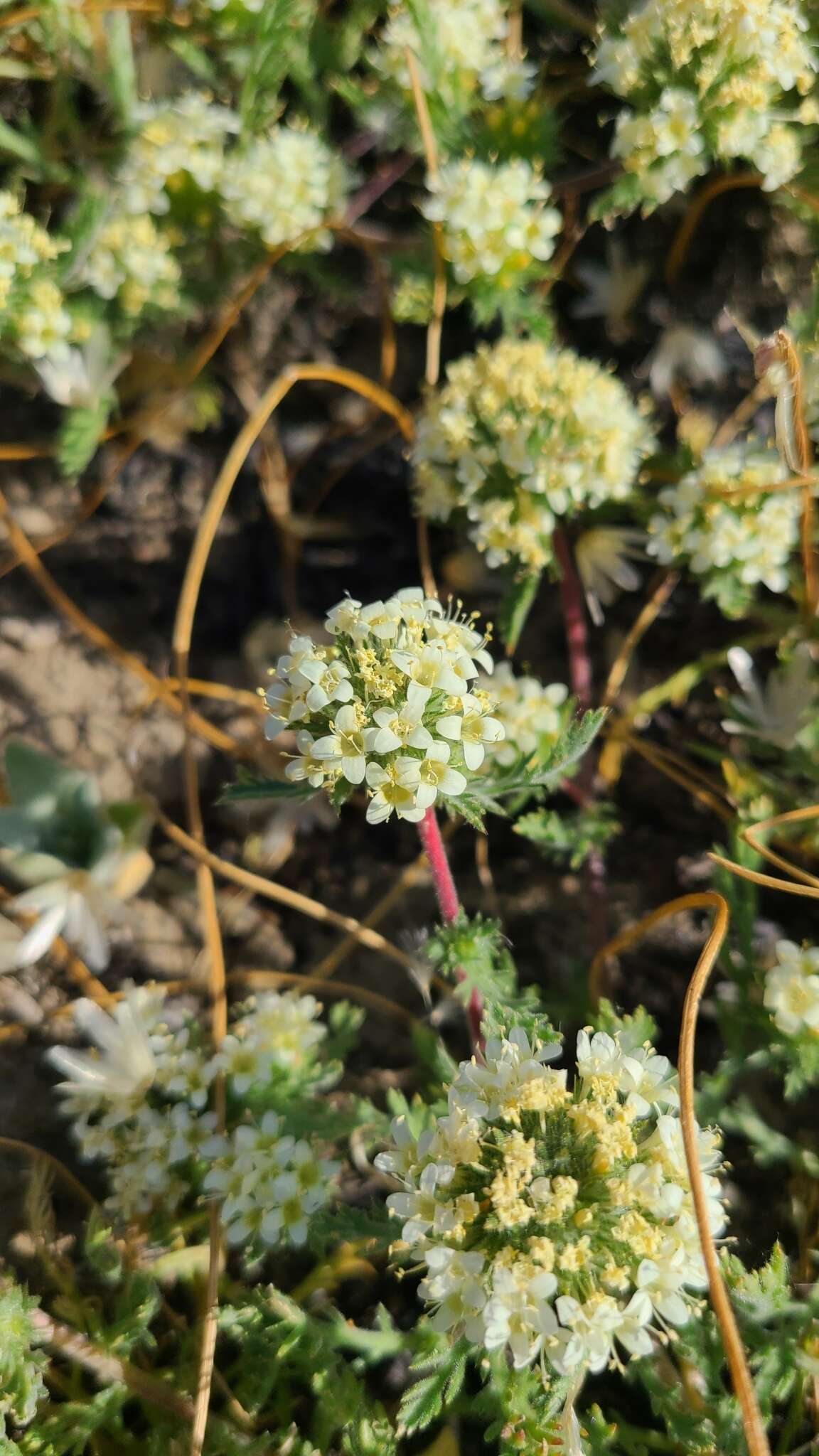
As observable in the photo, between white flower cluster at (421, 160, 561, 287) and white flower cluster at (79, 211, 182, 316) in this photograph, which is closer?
white flower cluster at (421, 160, 561, 287)

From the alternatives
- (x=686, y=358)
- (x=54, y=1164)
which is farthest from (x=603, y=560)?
(x=54, y=1164)

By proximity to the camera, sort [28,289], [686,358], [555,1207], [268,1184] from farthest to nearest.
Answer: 1. [686,358]
2. [28,289]
3. [268,1184]
4. [555,1207]

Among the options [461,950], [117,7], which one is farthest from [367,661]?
[117,7]

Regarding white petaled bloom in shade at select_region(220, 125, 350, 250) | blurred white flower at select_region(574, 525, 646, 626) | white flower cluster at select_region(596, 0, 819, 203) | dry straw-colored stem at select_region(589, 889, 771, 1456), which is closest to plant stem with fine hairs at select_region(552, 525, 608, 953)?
blurred white flower at select_region(574, 525, 646, 626)

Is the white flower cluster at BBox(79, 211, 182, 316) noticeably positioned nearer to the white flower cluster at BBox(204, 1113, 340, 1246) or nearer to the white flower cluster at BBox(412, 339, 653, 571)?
the white flower cluster at BBox(412, 339, 653, 571)

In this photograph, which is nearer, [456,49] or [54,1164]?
[54,1164]

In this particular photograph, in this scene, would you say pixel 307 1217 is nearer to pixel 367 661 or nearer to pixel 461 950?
pixel 461 950

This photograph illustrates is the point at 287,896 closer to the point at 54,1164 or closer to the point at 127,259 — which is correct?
the point at 54,1164
